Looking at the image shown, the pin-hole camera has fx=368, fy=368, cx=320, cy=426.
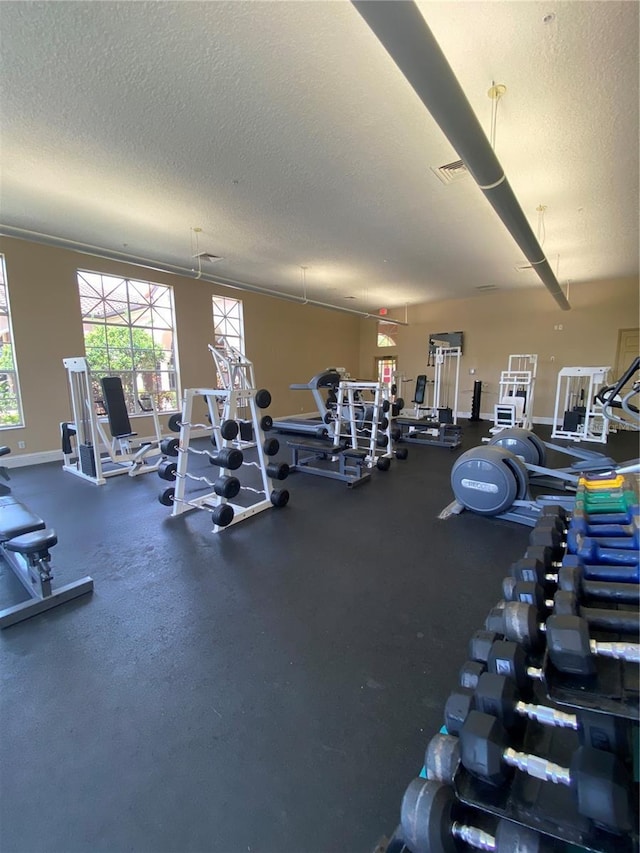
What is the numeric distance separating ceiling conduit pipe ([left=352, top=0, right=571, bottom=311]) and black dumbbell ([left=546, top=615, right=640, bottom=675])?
6.53ft

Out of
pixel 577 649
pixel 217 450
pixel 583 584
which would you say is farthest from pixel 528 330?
pixel 577 649

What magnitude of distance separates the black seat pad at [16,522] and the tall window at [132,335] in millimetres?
3767

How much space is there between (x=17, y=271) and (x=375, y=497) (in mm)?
5376

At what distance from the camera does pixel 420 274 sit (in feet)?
21.7

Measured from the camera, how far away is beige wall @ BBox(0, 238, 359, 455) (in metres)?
4.90

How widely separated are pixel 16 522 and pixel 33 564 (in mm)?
255

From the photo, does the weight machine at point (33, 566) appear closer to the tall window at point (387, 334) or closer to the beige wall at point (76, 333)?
the beige wall at point (76, 333)

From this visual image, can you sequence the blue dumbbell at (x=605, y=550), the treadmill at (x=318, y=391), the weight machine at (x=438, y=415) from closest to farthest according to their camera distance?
the blue dumbbell at (x=605, y=550) → the treadmill at (x=318, y=391) → the weight machine at (x=438, y=415)

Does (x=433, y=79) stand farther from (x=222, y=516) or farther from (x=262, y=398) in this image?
(x=222, y=516)

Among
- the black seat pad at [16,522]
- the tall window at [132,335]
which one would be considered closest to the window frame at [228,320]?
the tall window at [132,335]

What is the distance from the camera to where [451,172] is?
3.17 meters

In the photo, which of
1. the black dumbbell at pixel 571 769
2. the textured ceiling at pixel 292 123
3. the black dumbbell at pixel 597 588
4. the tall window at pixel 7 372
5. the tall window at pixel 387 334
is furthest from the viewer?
the tall window at pixel 387 334

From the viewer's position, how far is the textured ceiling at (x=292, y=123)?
183 centimetres

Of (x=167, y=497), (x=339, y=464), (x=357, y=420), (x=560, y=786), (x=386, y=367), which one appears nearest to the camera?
(x=560, y=786)
